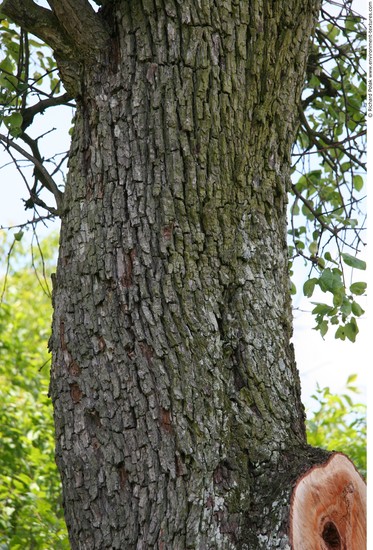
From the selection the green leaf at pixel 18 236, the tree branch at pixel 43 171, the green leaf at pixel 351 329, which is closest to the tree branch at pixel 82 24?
the tree branch at pixel 43 171

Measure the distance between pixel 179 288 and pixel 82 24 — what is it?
2.83 ft

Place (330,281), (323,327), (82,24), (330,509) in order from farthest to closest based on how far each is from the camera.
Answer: (323,327)
(330,281)
(82,24)
(330,509)

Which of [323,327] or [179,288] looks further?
[323,327]

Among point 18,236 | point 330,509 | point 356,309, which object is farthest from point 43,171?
point 330,509

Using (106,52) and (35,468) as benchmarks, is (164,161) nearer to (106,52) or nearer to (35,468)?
(106,52)

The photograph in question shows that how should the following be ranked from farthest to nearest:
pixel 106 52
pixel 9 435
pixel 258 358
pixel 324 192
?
pixel 9 435
pixel 324 192
pixel 106 52
pixel 258 358

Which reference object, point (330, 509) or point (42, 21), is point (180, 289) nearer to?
point (330, 509)

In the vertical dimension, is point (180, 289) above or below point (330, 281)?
below

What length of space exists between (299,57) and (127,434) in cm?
126

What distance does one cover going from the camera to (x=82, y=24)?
2264 millimetres

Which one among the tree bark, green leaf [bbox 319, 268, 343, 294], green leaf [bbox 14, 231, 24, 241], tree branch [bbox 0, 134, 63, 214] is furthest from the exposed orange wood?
Answer: green leaf [bbox 14, 231, 24, 241]

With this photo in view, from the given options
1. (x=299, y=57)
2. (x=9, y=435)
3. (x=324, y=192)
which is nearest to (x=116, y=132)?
(x=299, y=57)

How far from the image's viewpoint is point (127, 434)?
77.9 inches

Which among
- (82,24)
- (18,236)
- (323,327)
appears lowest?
(323,327)
